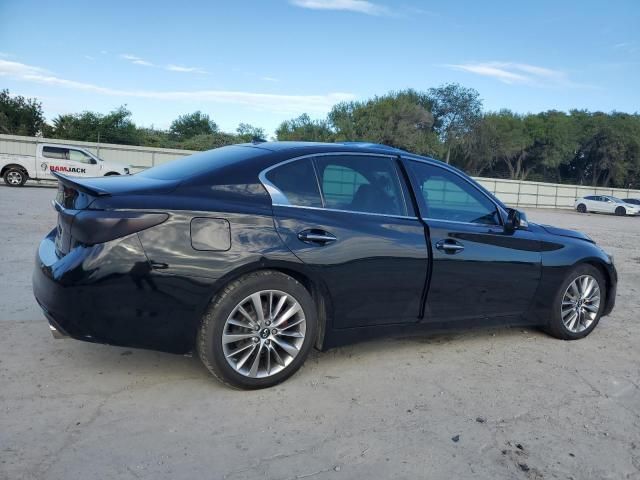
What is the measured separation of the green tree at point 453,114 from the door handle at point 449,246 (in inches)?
2492

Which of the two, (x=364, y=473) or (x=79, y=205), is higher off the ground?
(x=79, y=205)

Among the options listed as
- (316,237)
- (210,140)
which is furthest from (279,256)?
(210,140)

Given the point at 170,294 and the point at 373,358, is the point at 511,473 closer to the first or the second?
the point at 373,358

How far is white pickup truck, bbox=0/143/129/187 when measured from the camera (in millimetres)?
20406

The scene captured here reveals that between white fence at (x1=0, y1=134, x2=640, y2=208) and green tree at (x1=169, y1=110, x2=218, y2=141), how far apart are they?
34.3 metres

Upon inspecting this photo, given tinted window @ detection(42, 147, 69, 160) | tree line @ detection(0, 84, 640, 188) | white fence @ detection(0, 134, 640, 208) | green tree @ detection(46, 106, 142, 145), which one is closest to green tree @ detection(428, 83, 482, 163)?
tree line @ detection(0, 84, 640, 188)

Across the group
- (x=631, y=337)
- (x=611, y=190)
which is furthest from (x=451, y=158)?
(x=631, y=337)

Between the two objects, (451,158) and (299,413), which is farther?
(451,158)

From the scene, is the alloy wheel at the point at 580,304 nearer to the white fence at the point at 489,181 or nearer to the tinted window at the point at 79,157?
the tinted window at the point at 79,157

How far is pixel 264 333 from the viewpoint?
346 cm

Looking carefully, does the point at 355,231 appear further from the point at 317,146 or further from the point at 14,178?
the point at 14,178

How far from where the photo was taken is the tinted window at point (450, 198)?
4.23 m

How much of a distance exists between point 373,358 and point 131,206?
2.13 metres

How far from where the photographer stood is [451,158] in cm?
6738
